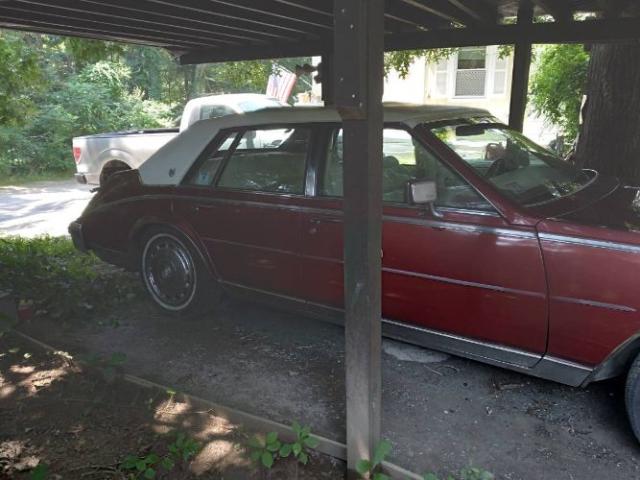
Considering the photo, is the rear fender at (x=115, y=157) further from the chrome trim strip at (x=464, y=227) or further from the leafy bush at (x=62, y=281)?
the chrome trim strip at (x=464, y=227)

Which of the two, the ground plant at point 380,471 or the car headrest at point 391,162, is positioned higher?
the car headrest at point 391,162

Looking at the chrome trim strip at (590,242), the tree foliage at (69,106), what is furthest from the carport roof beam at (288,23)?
the tree foliage at (69,106)

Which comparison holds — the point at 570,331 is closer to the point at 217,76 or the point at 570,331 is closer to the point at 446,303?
the point at 446,303

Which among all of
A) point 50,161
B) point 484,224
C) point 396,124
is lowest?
point 50,161

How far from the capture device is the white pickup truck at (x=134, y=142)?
1021 centimetres

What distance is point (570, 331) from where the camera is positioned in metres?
2.85

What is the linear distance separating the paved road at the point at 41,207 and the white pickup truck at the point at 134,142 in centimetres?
87

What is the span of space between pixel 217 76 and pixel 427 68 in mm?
10324

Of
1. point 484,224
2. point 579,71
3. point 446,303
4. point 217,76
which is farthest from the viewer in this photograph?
point 217,76

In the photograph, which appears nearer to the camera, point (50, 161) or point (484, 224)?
point (484, 224)

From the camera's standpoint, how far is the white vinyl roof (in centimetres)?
362

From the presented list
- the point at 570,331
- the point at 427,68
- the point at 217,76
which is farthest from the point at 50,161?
the point at 570,331

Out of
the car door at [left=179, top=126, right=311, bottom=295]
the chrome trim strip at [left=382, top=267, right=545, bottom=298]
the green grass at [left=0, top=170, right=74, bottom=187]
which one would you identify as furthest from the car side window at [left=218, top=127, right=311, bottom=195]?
the green grass at [left=0, top=170, right=74, bottom=187]

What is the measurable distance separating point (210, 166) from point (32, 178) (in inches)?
507
